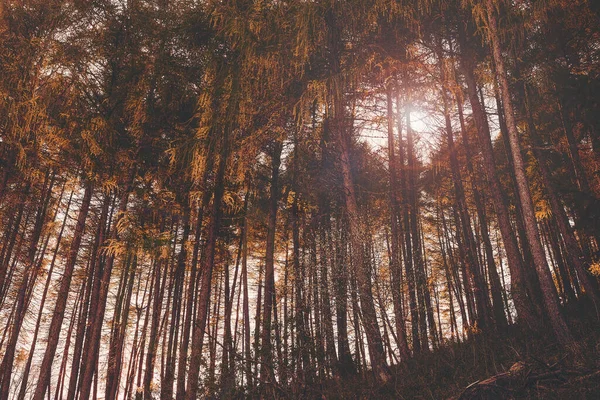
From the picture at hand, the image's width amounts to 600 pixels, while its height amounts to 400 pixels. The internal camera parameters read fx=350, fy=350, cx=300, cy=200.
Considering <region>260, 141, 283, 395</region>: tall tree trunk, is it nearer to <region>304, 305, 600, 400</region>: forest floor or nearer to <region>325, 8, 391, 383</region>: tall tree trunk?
<region>304, 305, 600, 400</region>: forest floor

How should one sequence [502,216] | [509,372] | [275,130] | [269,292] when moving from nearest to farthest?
[509,372], [502,216], [275,130], [269,292]

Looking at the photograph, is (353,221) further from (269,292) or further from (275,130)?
(269,292)

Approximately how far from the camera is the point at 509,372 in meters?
4.51

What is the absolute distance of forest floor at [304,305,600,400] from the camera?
427 centimetres

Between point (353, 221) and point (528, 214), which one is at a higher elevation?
point (353, 221)

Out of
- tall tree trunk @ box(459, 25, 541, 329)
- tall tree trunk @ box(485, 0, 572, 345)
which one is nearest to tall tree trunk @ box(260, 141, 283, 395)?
tall tree trunk @ box(485, 0, 572, 345)

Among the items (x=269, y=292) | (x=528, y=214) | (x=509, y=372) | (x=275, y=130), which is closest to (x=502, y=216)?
(x=528, y=214)

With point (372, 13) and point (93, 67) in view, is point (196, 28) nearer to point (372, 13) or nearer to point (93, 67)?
point (93, 67)

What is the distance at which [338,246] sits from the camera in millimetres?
8016

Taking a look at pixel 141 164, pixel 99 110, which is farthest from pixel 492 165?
pixel 99 110

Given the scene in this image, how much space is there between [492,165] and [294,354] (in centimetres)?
695

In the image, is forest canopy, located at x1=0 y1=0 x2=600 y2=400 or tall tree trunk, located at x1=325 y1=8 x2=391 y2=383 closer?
tall tree trunk, located at x1=325 y1=8 x2=391 y2=383

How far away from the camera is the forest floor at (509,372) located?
4.27 meters

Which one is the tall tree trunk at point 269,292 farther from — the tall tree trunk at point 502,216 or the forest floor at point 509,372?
the tall tree trunk at point 502,216
